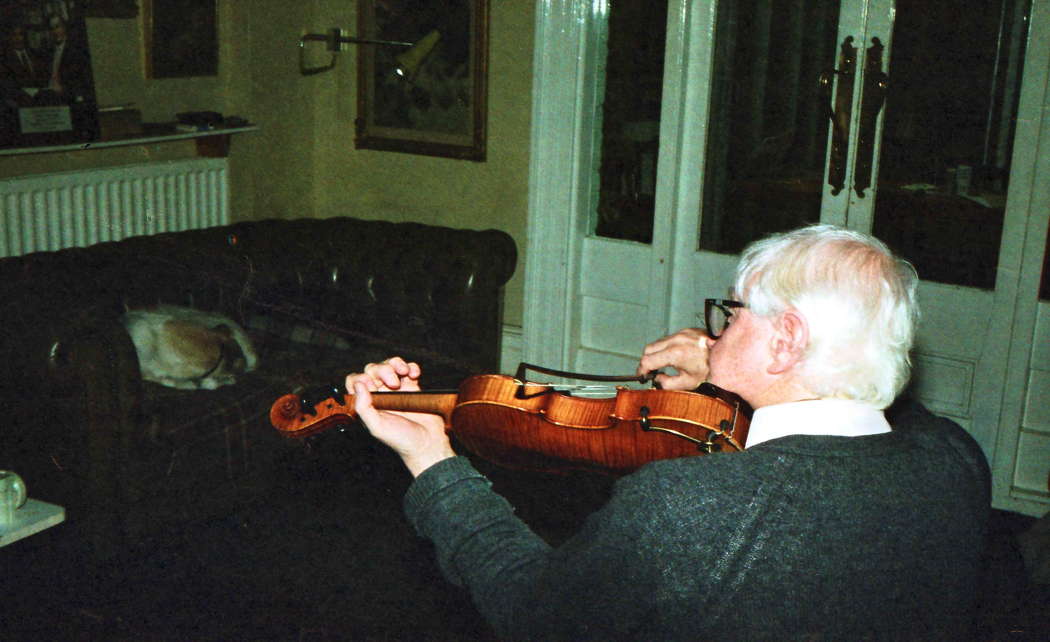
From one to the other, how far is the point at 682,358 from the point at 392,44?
2725 mm

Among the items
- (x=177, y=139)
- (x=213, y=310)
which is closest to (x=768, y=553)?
(x=213, y=310)

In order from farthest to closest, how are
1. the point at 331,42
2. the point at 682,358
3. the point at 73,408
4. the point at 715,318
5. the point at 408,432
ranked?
the point at 331,42
the point at 73,408
the point at 682,358
the point at 715,318
the point at 408,432

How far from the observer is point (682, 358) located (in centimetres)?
213

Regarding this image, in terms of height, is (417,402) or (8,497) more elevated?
(417,402)

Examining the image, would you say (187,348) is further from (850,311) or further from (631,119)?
(850,311)

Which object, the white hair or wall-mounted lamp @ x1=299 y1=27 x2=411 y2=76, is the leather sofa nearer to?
wall-mounted lamp @ x1=299 y1=27 x2=411 y2=76

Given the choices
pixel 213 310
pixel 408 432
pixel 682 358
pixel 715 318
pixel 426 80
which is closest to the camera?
pixel 408 432

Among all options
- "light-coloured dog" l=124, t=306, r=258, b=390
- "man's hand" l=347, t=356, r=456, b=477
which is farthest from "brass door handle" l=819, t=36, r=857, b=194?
"man's hand" l=347, t=356, r=456, b=477

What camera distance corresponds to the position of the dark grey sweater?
1.11 metres

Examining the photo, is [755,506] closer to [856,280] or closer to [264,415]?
[856,280]

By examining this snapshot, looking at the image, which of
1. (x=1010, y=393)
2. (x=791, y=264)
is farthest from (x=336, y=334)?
(x=791, y=264)

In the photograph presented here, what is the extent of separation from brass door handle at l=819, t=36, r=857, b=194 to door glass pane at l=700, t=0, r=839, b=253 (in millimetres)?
34

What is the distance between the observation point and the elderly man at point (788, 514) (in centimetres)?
112

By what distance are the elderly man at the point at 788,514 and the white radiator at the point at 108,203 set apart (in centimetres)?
277
